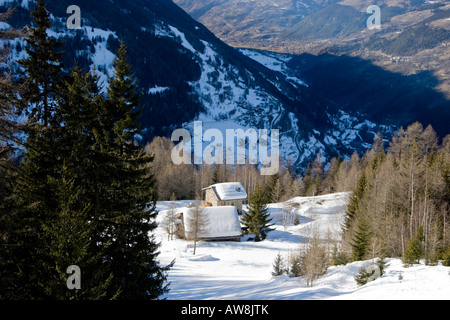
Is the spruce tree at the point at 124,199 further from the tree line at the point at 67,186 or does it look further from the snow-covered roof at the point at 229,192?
the snow-covered roof at the point at 229,192

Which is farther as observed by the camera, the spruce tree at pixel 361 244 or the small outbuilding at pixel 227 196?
the small outbuilding at pixel 227 196

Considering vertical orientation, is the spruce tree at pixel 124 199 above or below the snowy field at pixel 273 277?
above

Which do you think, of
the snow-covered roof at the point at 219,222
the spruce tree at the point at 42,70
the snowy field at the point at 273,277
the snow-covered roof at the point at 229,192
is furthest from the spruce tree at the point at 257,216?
the spruce tree at the point at 42,70

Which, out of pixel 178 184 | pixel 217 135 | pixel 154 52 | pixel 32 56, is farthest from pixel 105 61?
pixel 32 56

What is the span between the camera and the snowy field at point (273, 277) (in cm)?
1360

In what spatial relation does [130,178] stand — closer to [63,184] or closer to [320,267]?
[63,184]

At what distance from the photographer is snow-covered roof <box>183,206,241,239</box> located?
47.2 m

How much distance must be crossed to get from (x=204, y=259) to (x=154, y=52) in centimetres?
18476

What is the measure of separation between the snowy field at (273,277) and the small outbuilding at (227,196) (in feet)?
27.0

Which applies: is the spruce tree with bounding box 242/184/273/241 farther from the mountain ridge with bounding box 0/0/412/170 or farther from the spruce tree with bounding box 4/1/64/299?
the mountain ridge with bounding box 0/0/412/170

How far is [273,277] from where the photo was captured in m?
24.5

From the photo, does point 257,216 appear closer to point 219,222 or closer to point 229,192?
point 219,222

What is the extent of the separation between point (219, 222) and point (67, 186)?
40.1m

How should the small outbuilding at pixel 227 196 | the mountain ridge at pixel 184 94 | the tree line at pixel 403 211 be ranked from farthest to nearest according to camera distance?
1. the mountain ridge at pixel 184 94
2. the small outbuilding at pixel 227 196
3. the tree line at pixel 403 211
